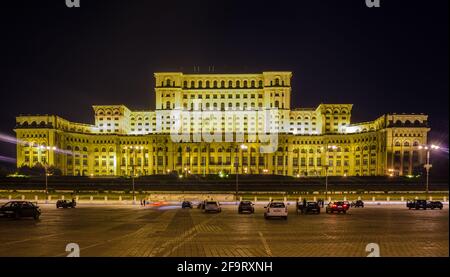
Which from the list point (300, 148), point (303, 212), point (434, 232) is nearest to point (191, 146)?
point (300, 148)

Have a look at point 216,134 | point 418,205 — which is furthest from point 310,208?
point 216,134

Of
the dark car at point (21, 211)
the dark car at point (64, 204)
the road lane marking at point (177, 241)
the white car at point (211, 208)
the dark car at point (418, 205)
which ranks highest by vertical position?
the road lane marking at point (177, 241)

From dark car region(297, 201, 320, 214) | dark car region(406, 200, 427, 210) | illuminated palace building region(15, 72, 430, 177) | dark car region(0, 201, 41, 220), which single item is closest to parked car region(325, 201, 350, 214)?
dark car region(297, 201, 320, 214)

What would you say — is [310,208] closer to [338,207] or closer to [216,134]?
[338,207]

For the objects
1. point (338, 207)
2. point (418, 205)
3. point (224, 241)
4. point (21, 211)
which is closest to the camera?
point (224, 241)

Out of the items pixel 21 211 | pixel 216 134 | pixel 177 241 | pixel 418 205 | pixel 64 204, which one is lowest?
pixel 64 204

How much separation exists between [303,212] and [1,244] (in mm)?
28240

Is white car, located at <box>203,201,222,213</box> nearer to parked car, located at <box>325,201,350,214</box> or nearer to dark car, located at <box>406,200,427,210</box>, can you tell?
parked car, located at <box>325,201,350,214</box>

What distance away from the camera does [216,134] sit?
15938 cm

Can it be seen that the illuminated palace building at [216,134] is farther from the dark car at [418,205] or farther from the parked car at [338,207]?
the parked car at [338,207]

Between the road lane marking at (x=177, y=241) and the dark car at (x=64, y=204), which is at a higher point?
the road lane marking at (x=177, y=241)

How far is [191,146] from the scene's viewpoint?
156 m

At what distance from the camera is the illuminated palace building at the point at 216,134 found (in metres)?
149

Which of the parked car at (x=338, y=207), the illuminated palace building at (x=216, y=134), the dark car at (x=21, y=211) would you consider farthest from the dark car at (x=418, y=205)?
the illuminated palace building at (x=216, y=134)
